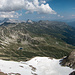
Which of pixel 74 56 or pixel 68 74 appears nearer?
pixel 68 74

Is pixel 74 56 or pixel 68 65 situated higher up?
pixel 74 56

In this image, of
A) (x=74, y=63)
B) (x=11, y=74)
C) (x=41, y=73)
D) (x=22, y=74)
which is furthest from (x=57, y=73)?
(x=11, y=74)

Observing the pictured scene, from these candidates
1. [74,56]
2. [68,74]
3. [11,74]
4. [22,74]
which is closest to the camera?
[11,74]

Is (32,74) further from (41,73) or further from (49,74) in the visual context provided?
(49,74)

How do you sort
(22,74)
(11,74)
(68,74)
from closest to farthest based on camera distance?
1. (11,74)
2. (22,74)
3. (68,74)

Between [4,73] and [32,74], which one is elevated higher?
[4,73]

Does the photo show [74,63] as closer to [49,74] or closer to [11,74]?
[49,74]

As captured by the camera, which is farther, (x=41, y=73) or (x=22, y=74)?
(x=41, y=73)

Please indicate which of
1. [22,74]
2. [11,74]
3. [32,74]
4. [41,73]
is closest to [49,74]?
[41,73]

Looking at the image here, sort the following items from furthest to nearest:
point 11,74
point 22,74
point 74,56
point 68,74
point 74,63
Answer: point 74,56 → point 74,63 → point 68,74 → point 22,74 → point 11,74
